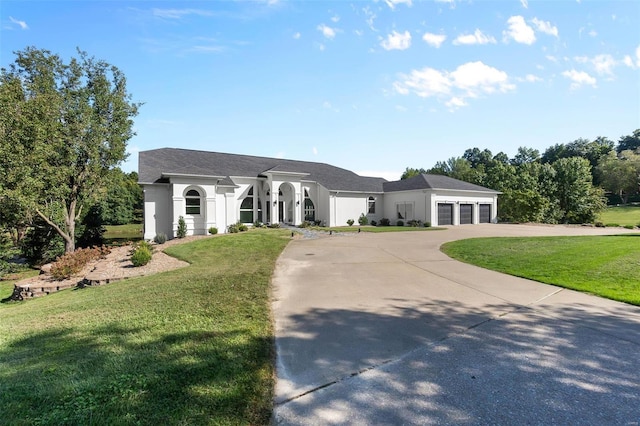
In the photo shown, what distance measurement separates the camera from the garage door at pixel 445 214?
28.7m

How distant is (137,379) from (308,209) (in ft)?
82.9

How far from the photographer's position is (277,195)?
82.0 ft

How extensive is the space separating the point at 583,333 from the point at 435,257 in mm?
7191

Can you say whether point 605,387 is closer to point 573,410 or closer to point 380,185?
point 573,410

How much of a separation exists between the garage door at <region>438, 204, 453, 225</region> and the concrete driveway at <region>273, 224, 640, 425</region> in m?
22.0

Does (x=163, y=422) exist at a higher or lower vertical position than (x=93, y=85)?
lower

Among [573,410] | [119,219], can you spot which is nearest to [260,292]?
[573,410]

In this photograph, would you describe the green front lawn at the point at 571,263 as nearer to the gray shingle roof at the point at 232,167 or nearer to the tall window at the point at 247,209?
the tall window at the point at 247,209

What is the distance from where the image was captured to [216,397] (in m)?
2.85

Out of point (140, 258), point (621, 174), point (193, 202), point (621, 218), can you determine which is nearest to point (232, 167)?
point (193, 202)

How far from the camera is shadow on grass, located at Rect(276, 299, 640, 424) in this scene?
9.06 feet

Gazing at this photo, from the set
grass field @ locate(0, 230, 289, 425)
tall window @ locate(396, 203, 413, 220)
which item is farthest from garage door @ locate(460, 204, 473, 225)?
grass field @ locate(0, 230, 289, 425)

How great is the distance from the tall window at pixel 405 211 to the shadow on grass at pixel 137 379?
26991 mm

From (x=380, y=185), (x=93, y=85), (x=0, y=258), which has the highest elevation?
(x=93, y=85)
